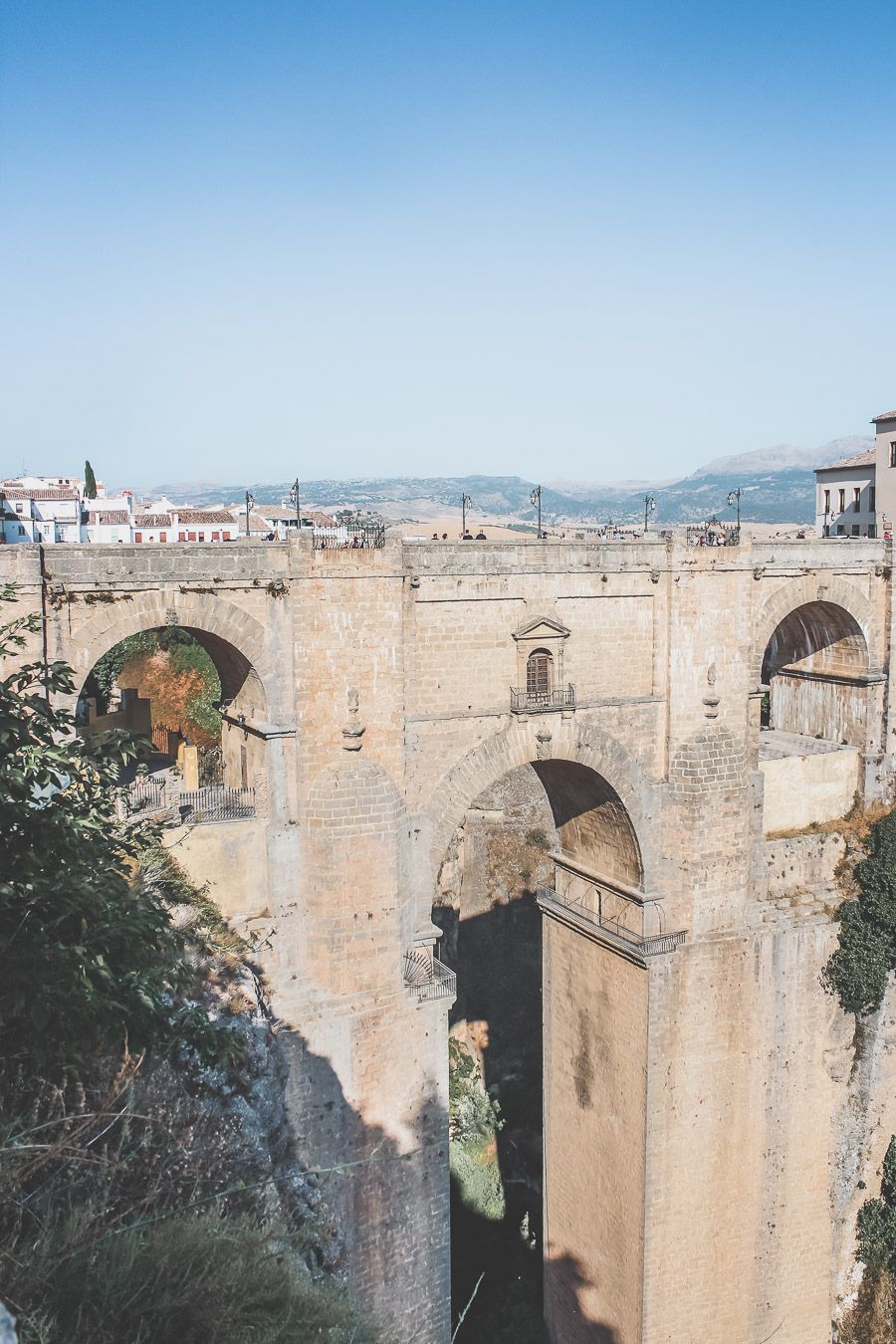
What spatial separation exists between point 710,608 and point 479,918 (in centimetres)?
1421

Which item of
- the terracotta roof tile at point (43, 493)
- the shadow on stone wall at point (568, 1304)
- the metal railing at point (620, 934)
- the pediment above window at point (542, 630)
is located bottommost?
the shadow on stone wall at point (568, 1304)

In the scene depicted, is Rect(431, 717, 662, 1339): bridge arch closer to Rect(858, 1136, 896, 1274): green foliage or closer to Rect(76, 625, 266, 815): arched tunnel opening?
Rect(76, 625, 266, 815): arched tunnel opening

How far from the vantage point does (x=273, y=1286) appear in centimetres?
779

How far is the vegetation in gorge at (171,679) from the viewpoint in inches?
1129

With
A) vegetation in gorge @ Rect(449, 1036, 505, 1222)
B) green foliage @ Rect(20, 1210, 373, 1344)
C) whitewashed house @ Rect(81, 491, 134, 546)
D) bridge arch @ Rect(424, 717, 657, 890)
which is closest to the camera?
green foliage @ Rect(20, 1210, 373, 1344)

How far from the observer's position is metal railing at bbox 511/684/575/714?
18.1m

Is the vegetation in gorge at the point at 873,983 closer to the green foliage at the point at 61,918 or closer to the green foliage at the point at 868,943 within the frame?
the green foliage at the point at 868,943

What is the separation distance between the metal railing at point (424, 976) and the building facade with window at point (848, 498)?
2421 centimetres

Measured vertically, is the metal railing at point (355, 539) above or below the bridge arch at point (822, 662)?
above

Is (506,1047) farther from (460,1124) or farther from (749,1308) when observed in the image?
(749,1308)

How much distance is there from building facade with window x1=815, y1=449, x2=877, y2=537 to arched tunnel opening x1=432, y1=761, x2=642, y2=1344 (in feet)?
49.0

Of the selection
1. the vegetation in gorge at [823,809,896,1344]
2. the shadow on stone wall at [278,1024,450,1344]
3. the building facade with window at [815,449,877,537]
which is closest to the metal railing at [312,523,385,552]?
the shadow on stone wall at [278,1024,450,1344]

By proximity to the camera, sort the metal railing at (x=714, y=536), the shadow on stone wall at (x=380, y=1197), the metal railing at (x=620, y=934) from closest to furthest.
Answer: the shadow on stone wall at (x=380, y=1197) < the metal railing at (x=620, y=934) < the metal railing at (x=714, y=536)

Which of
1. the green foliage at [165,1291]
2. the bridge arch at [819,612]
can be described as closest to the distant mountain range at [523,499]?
the bridge arch at [819,612]
